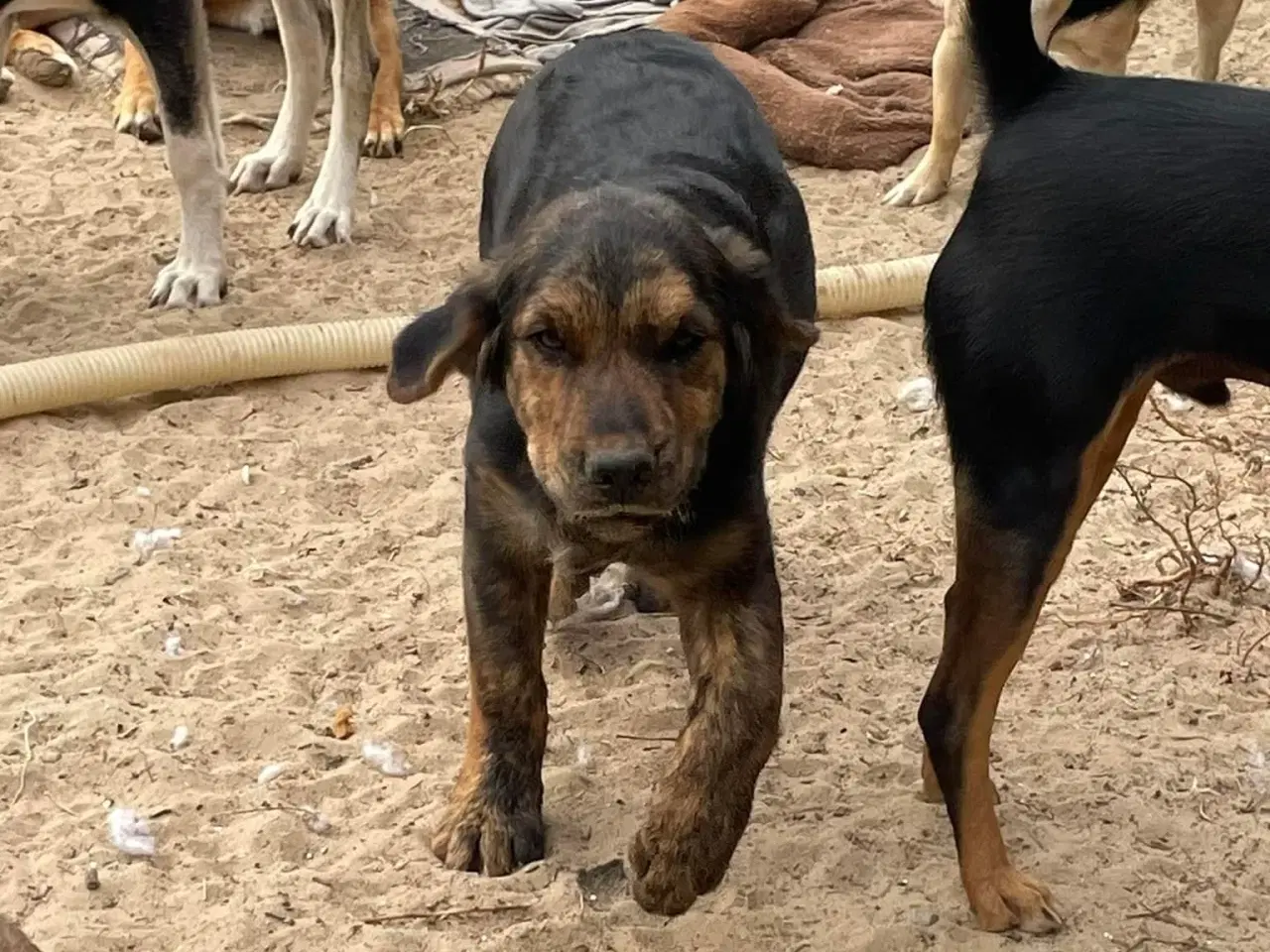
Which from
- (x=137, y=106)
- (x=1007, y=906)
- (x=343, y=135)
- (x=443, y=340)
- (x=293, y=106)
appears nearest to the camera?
(x=443, y=340)

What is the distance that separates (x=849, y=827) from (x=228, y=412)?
2649 mm

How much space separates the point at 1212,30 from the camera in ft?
24.2

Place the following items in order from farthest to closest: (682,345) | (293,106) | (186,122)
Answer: (293,106) < (186,122) < (682,345)

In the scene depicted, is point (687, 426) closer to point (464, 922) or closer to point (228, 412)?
point (464, 922)

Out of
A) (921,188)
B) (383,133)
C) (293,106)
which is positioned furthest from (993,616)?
(383,133)

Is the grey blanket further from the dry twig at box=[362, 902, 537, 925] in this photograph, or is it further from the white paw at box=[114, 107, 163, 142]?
the dry twig at box=[362, 902, 537, 925]

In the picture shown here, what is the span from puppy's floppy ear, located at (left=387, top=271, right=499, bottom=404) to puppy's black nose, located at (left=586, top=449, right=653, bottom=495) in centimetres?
42

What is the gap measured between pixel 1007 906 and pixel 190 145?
13.4ft

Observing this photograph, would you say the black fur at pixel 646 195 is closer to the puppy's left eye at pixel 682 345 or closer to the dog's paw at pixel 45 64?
the puppy's left eye at pixel 682 345

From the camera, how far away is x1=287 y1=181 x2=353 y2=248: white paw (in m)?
6.66

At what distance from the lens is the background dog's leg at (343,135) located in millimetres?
6691

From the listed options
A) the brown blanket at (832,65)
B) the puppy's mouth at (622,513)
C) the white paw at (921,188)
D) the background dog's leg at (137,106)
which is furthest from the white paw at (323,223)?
the puppy's mouth at (622,513)

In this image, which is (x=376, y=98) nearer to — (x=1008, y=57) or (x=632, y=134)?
(x=632, y=134)

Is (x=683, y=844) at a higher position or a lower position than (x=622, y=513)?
lower
